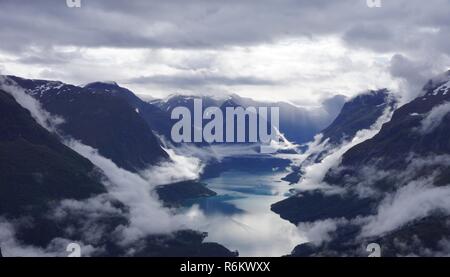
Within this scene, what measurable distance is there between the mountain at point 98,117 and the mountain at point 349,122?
87.0 feet

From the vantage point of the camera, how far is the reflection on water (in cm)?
3406

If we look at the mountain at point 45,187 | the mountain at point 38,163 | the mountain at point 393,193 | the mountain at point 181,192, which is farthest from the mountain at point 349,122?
the mountain at point 38,163

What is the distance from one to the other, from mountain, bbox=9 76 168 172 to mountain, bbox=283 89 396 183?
1044 inches

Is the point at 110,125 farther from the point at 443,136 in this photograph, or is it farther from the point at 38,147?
the point at 443,136

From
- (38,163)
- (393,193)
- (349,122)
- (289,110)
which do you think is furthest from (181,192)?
(349,122)

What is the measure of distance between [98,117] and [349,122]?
5049 cm

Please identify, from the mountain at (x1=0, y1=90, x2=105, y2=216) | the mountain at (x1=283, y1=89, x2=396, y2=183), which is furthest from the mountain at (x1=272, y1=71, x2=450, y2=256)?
the mountain at (x1=0, y1=90, x2=105, y2=216)

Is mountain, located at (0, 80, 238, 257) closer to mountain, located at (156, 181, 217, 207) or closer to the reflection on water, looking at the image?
mountain, located at (156, 181, 217, 207)

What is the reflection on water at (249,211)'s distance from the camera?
112ft

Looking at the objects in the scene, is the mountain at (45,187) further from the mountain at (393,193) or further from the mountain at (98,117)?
the mountain at (393,193)

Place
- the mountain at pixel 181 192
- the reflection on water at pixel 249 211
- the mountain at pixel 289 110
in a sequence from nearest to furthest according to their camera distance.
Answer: the mountain at pixel 289 110 → the reflection on water at pixel 249 211 → the mountain at pixel 181 192
